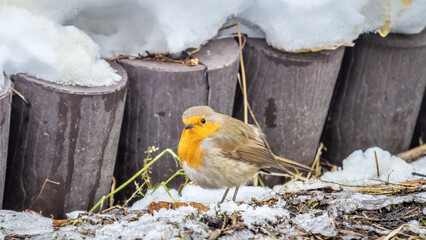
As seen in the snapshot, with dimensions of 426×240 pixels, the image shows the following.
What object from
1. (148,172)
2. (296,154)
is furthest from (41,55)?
(296,154)

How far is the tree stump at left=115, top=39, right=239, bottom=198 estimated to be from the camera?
114 inches

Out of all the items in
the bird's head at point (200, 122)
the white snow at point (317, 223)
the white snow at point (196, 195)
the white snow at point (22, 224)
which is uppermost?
the bird's head at point (200, 122)

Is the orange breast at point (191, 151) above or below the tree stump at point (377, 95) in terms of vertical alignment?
below

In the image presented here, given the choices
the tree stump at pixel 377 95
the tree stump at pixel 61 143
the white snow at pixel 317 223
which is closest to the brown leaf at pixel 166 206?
the white snow at pixel 317 223

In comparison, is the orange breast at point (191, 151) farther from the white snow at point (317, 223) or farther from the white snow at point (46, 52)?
the white snow at point (317, 223)

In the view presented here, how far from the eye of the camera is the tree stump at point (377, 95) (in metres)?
3.60

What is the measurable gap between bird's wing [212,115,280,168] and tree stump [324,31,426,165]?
1.16 meters

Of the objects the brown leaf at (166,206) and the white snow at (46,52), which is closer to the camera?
the brown leaf at (166,206)

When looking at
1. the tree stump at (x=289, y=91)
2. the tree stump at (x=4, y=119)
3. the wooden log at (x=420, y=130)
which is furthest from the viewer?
the wooden log at (x=420, y=130)

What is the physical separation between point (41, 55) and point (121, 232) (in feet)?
3.48

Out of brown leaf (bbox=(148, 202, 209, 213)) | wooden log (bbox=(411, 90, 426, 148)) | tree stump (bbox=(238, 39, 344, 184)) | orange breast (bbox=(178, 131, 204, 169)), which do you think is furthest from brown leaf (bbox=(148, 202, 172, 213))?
wooden log (bbox=(411, 90, 426, 148))

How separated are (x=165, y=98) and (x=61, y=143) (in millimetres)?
585

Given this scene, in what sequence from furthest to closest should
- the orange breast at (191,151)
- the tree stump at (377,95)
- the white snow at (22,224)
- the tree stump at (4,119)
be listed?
the tree stump at (377,95) < the orange breast at (191,151) < the tree stump at (4,119) < the white snow at (22,224)

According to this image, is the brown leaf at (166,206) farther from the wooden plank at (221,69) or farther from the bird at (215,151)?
the wooden plank at (221,69)
